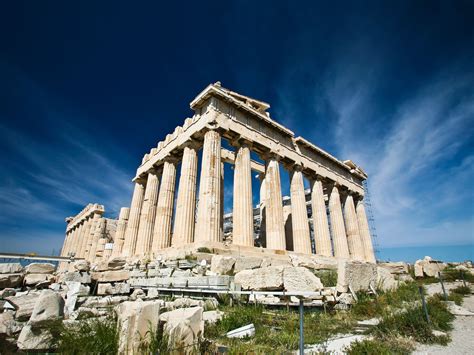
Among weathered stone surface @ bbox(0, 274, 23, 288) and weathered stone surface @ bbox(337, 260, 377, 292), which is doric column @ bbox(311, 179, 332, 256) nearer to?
weathered stone surface @ bbox(337, 260, 377, 292)

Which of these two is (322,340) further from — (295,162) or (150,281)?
(295,162)

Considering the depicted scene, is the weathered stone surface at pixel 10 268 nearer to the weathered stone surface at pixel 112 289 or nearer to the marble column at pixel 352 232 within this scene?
the weathered stone surface at pixel 112 289

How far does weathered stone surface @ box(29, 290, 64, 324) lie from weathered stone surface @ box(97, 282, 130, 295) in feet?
12.5

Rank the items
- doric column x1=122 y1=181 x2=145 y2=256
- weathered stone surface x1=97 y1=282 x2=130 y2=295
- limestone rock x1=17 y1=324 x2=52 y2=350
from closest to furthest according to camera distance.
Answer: limestone rock x1=17 y1=324 x2=52 y2=350, weathered stone surface x1=97 y1=282 x2=130 y2=295, doric column x1=122 y1=181 x2=145 y2=256

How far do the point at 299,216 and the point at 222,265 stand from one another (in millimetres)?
11808

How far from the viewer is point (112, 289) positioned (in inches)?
330

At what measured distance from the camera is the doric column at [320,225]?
20.4 meters

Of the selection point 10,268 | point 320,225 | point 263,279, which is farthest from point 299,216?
point 10,268

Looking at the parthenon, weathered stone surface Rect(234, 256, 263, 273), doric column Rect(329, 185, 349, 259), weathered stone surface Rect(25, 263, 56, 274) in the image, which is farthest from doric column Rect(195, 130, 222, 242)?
doric column Rect(329, 185, 349, 259)

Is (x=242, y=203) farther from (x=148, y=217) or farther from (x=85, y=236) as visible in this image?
(x=85, y=236)

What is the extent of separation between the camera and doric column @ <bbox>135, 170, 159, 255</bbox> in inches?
719

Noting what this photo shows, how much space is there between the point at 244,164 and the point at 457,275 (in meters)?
15.3

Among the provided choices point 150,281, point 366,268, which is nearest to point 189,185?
point 150,281

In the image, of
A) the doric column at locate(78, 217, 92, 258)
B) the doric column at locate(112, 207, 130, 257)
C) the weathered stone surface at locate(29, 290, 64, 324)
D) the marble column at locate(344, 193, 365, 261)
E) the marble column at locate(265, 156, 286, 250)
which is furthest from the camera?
the doric column at locate(78, 217, 92, 258)
